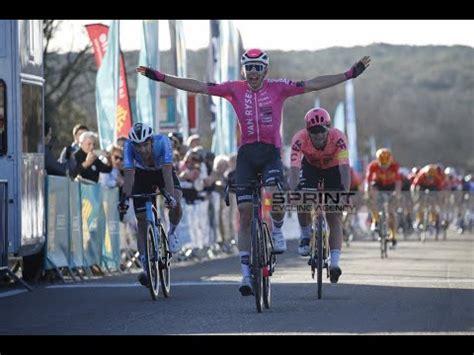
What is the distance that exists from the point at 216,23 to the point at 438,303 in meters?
20.2

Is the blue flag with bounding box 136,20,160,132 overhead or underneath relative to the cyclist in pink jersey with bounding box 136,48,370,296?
overhead

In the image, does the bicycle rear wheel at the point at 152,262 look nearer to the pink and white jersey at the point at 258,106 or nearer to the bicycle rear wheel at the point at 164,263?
the bicycle rear wheel at the point at 164,263

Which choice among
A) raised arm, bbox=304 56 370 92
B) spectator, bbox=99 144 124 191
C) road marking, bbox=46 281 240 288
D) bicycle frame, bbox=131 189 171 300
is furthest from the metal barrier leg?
spectator, bbox=99 144 124 191

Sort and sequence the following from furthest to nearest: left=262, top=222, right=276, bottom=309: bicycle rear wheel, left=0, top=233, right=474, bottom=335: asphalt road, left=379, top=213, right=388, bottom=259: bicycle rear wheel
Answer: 1. left=379, top=213, right=388, bottom=259: bicycle rear wheel
2. left=262, top=222, right=276, bottom=309: bicycle rear wheel
3. left=0, top=233, right=474, bottom=335: asphalt road

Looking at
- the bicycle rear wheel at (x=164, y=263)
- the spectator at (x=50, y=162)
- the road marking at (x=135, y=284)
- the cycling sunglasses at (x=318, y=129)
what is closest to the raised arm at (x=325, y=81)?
the cycling sunglasses at (x=318, y=129)

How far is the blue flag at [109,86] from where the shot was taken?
89.3 ft

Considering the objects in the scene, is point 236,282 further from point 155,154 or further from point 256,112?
point 256,112

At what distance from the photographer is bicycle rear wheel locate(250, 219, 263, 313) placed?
13906mm

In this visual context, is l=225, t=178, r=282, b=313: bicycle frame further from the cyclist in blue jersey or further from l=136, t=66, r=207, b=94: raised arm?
the cyclist in blue jersey

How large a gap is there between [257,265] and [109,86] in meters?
14.3

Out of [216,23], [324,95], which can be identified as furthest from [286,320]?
[324,95]

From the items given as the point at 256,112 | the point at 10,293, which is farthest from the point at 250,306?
the point at 10,293

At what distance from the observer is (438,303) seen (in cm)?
1491

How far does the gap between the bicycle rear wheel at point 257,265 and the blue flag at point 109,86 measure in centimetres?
1326
